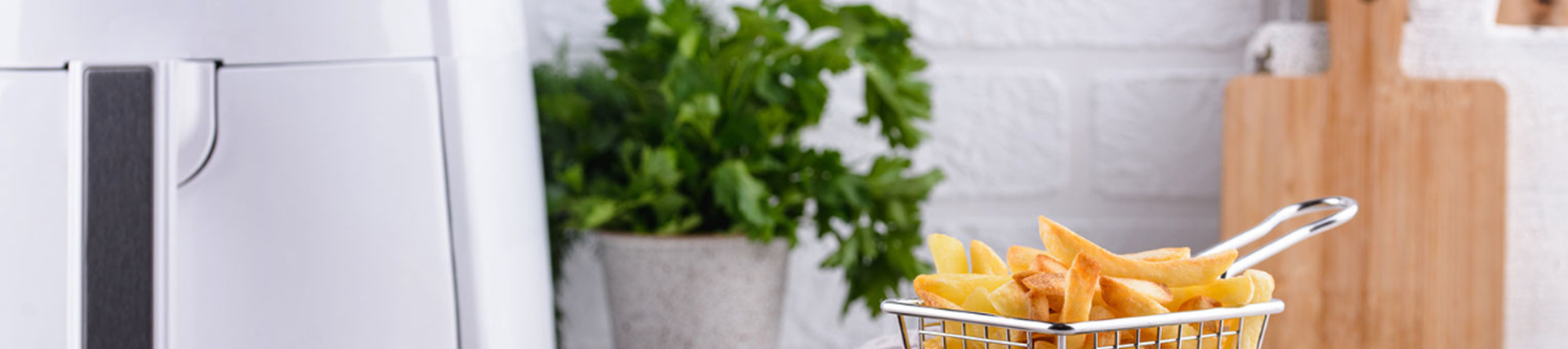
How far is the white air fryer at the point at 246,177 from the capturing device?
40 cm

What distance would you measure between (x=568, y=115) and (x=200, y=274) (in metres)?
0.34

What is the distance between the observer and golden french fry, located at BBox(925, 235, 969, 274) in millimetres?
333

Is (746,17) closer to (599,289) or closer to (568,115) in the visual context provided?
(568,115)

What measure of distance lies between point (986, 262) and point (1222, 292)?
3.2 inches

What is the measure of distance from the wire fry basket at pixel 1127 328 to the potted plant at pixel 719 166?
38cm

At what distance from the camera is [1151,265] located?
30cm

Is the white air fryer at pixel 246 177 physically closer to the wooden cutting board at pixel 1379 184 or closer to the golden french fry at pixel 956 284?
the golden french fry at pixel 956 284

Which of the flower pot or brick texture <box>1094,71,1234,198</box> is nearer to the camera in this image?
the flower pot

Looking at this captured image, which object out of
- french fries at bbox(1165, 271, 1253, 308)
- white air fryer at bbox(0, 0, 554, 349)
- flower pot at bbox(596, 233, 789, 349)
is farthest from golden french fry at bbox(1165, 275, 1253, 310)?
flower pot at bbox(596, 233, 789, 349)

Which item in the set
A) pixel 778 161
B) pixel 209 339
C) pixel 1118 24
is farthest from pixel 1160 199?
pixel 209 339

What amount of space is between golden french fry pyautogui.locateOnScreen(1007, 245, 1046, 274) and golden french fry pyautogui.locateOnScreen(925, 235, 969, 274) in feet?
0.06

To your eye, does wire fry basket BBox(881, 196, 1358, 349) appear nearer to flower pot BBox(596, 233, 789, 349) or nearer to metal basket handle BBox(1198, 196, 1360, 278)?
metal basket handle BBox(1198, 196, 1360, 278)

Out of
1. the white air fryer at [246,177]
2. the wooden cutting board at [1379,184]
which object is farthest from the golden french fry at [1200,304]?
the wooden cutting board at [1379,184]

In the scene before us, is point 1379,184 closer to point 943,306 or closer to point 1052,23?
point 1052,23
